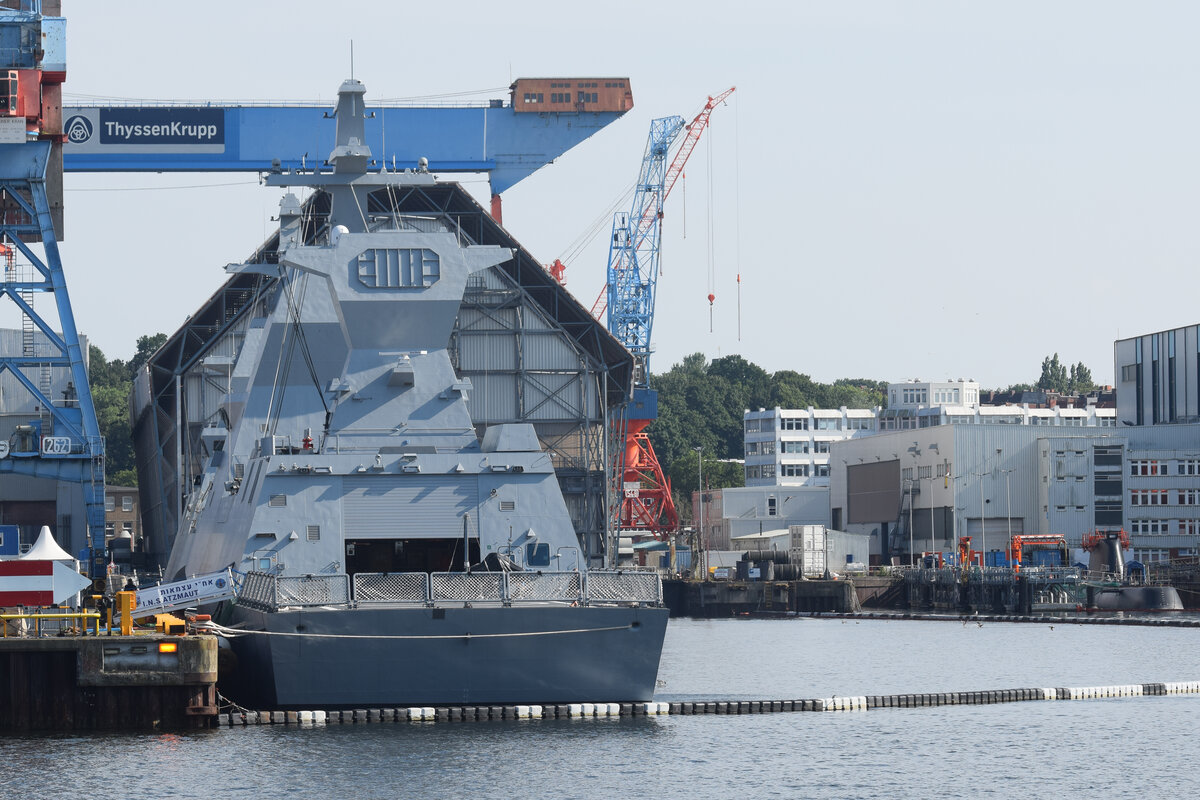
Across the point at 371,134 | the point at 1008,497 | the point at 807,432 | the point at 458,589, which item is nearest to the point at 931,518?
the point at 1008,497

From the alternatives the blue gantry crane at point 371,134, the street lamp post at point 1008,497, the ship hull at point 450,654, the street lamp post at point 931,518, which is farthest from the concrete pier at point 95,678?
the street lamp post at point 931,518

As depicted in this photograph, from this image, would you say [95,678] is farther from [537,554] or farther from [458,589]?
[537,554]

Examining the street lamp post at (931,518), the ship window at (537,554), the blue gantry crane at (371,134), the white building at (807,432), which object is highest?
the blue gantry crane at (371,134)

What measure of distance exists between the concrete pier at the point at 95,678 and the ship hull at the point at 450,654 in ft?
5.11

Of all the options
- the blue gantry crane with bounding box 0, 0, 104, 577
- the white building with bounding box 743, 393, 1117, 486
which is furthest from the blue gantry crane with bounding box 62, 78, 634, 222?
the white building with bounding box 743, 393, 1117, 486

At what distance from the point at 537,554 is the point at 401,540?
273 cm

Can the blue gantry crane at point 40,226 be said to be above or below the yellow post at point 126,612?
above

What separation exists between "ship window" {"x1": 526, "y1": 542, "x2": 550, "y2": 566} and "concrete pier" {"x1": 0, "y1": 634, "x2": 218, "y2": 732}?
6.43 meters

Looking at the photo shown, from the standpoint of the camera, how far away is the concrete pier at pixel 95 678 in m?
30.4

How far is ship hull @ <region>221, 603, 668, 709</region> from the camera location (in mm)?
30609

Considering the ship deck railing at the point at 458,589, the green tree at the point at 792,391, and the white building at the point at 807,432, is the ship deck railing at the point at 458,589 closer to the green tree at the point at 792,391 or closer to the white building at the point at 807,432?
the white building at the point at 807,432

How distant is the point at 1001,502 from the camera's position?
104438 millimetres

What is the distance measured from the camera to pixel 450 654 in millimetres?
30969

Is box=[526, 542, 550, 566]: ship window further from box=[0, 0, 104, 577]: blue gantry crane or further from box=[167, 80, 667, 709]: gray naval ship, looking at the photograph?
box=[0, 0, 104, 577]: blue gantry crane
